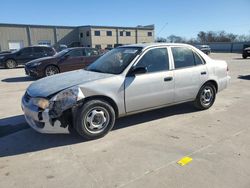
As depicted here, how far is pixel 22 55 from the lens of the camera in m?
16.5

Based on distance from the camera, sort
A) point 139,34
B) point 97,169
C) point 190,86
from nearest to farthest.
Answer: point 97,169 < point 190,86 < point 139,34

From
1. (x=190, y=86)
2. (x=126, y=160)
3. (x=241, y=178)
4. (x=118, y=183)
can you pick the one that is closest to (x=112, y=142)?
(x=126, y=160)

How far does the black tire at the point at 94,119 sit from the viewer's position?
3.83 m

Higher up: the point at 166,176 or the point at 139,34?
the point at 139,34

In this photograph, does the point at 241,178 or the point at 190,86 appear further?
the point at 190,86

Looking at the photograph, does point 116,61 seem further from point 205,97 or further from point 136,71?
point 205,97

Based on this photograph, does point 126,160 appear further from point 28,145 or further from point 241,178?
point 28,145

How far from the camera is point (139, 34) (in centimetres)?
5928

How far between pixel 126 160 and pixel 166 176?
647 millimetres

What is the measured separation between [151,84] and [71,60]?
25.4 feet

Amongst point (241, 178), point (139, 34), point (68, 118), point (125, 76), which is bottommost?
point (241, 178)

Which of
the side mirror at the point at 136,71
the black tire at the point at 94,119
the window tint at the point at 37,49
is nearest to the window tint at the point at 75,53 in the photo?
the window tint at the point at 37,49

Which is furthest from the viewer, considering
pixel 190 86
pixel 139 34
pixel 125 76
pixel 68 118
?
pixel 139 34

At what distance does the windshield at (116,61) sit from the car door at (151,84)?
0.21m
